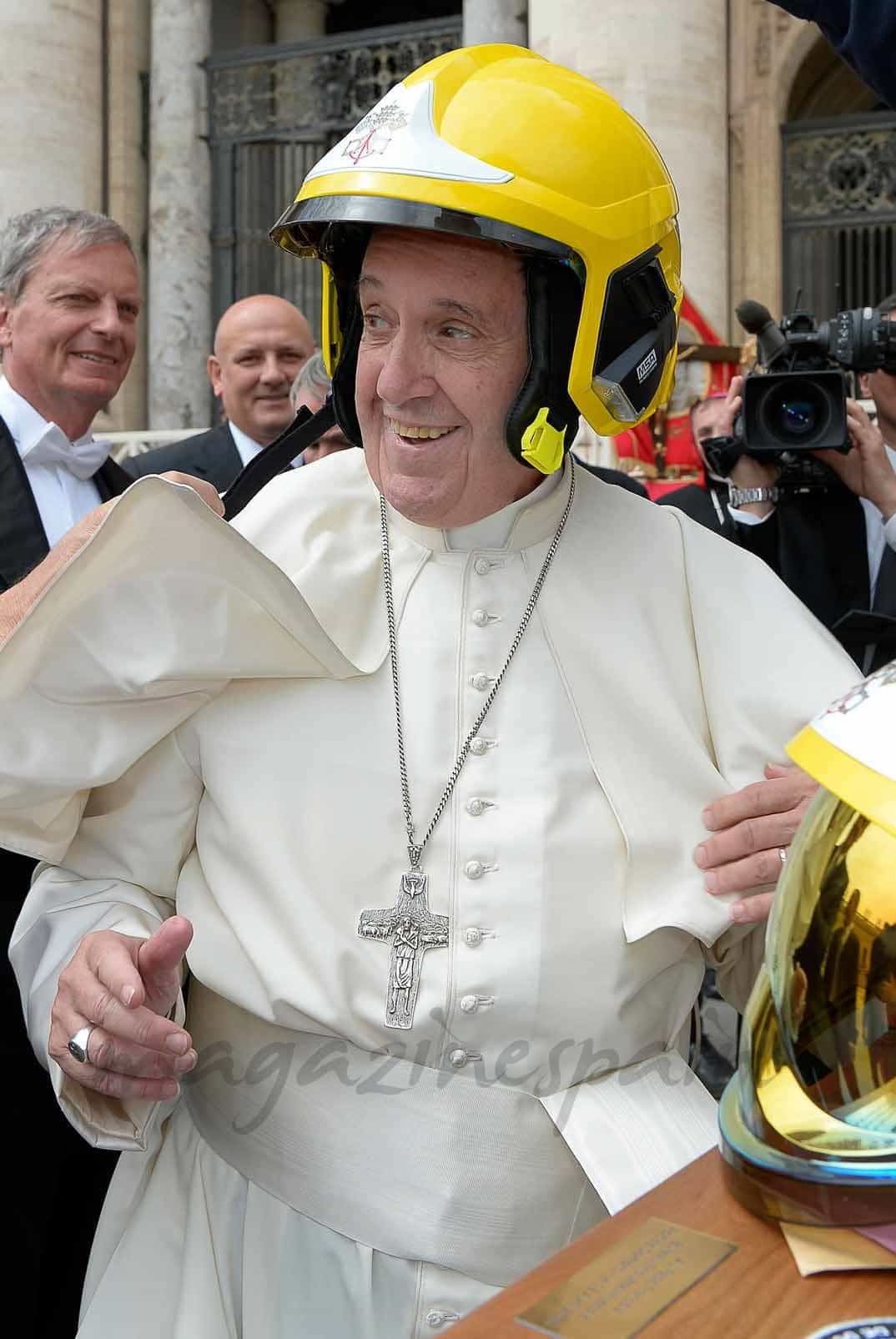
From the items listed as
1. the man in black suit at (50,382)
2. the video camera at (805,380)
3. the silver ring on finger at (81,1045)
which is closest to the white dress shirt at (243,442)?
the man in black suit at (50,382)

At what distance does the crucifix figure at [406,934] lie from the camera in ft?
4.95

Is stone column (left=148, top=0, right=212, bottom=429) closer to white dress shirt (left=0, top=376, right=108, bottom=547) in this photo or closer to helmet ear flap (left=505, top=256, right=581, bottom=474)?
white dress shirt (left=0, top=376, right=108, bottom=547)

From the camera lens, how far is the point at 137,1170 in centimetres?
167

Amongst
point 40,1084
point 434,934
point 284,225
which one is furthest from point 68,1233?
point 284,225

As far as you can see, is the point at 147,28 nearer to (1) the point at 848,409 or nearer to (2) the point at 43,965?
(1) the point at 848,409

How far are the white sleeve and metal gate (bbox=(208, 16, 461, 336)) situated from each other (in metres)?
10.4

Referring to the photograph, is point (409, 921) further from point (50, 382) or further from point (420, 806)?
point (50, 382)

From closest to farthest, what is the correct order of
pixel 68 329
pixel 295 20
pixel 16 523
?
pixel 16 523 < pixel 68 329 < pixel 295 20

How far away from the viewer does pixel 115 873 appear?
5.44ft

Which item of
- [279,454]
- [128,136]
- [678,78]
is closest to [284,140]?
[128,136]

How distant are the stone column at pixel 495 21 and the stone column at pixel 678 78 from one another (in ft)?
8.23

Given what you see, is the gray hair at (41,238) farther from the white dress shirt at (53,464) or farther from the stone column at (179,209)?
the stone column at (179,209)

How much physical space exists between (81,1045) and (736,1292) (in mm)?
809

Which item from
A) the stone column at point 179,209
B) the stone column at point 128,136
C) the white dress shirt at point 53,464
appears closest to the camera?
the white dress shirt at point 53,464
